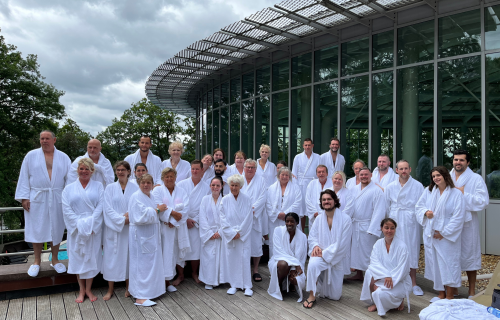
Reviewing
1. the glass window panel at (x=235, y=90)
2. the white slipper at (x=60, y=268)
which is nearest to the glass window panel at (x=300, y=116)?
the glass window panel at (x=235, y=90)

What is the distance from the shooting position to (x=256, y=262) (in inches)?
235

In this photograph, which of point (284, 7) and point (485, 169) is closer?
point (485, 169)

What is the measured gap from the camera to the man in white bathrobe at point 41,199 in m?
4.88

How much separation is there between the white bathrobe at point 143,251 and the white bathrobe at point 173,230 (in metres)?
0.31

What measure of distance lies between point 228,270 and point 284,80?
7551 millimetres

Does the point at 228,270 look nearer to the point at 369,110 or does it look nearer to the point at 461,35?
the point at 369,110

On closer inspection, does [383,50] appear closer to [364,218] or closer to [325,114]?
[325,114]

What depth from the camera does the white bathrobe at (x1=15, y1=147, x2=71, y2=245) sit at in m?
4.88

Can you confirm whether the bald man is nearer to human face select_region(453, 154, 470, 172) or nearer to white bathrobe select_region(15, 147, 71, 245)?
white bathrobe select_region(15, 147, 71, 245)

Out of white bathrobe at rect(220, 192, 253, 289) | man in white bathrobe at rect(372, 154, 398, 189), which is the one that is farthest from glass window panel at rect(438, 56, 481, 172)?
white bathrobe at rect(220, 192, 253, 289)

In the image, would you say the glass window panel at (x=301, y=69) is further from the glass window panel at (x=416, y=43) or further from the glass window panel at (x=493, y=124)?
the glass window panel at (x=493, y=124)

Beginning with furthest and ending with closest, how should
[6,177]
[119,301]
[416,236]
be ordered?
[6,177]
[416,236]
[119,301]

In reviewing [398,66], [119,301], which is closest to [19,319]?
[119,301]

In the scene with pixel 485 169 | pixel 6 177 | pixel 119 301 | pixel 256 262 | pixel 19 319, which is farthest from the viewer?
pixel 6 177
